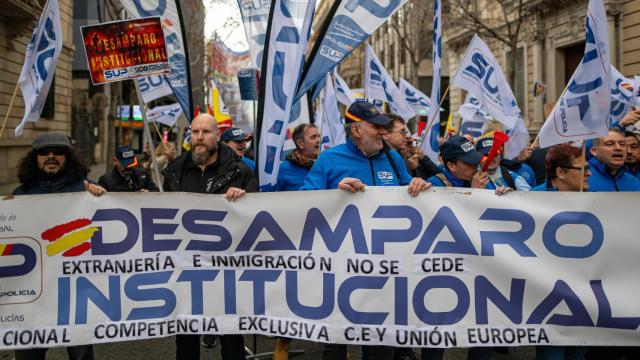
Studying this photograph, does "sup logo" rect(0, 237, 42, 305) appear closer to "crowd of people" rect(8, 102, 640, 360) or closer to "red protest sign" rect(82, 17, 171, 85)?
"crowd of people" rect(8, 102, 640, 360)

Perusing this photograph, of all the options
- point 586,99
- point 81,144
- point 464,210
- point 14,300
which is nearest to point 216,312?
point 14,300

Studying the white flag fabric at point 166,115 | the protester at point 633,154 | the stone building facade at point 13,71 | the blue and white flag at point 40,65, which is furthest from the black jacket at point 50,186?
the stone building facade at point 13,71

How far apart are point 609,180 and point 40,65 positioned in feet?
15.3

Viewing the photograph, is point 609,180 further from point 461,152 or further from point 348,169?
point 348,169

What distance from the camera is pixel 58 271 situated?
12.4 ft

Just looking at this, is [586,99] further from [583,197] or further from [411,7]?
[411,7]

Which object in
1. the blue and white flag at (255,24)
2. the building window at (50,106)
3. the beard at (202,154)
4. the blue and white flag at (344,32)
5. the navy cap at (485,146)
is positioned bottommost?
the beard at (202,154)

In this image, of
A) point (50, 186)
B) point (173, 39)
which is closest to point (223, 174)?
point (50, 186)

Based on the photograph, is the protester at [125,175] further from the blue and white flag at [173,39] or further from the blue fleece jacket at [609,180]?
the blue fleece jacket at [609,180]

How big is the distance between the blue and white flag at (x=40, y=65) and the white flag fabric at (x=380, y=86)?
17.6ft

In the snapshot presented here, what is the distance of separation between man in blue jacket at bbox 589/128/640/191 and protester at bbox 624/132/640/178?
365mm

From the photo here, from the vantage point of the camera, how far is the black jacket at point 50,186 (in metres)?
4.03

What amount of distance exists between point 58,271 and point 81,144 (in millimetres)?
26742

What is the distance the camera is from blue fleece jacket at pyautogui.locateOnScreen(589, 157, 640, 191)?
435 centimetres
